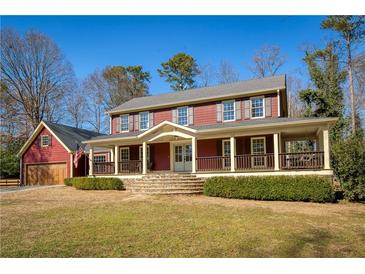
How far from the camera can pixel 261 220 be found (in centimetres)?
894

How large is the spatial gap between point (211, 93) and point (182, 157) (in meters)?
4.69

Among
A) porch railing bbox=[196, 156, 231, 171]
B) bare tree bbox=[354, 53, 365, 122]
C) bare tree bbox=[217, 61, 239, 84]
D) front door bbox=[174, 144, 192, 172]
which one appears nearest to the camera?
porch railing bbox=[196, 156, 231, 171]

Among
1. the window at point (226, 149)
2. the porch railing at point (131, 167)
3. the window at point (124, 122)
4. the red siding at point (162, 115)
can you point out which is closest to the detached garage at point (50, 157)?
the window at point (124, 122)

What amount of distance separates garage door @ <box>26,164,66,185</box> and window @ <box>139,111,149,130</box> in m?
7.57

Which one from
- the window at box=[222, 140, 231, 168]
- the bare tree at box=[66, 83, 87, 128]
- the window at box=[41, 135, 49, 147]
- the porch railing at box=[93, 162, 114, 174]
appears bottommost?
the porch railing at box=[93, 162, 114, 174]

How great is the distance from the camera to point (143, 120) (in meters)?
21.8

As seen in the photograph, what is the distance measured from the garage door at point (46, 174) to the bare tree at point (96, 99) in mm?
14640

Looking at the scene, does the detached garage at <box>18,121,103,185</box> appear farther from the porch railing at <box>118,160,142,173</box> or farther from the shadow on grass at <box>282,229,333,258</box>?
the shadow on grass at <box>282,229,333,258</box>

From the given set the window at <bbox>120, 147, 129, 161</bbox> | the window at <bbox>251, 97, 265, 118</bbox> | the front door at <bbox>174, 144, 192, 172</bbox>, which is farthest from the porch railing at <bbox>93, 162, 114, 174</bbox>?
the window at <bbox>251, 97, 265, 118</bbox>

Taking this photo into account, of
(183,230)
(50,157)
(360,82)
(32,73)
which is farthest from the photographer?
(32,73)

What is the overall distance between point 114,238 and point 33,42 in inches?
1222

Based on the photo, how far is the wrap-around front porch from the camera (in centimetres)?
1514

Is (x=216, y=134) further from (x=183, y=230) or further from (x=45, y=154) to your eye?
(x=45, y=154)

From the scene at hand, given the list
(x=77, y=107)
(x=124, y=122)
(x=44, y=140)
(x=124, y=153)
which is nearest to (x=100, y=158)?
(x=124, y=153)
